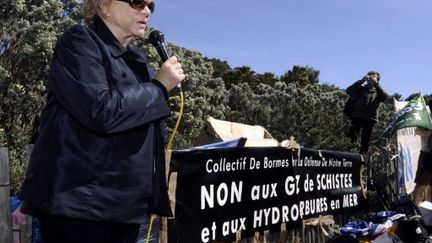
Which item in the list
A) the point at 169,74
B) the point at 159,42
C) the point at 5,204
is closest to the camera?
the point at 169,74

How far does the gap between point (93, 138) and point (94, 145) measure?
0.02 m

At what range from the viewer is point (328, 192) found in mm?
6086

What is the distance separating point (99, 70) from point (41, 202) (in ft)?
1.55

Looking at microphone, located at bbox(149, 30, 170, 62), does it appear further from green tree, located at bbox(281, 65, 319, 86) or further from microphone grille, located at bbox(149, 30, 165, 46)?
green tree, located at bbox(281, 65, 319, 86)

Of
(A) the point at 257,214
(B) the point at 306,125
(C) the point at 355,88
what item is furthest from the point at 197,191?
(B) the point at 306,125

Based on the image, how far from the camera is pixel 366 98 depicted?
973cm

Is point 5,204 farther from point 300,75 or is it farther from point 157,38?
point 300,75

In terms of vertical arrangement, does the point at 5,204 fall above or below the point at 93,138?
below

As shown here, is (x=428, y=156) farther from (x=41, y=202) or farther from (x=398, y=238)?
(x=41, y=202)

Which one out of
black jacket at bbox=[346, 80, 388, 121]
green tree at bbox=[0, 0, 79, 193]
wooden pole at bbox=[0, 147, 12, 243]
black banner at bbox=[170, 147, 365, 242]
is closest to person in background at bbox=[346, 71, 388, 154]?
black jacket at bbox=[346, 80, 388, 121]

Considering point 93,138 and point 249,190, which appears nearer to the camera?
point 93,138

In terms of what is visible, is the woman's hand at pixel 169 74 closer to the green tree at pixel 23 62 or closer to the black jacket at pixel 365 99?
the black jacket at pixel 365 99

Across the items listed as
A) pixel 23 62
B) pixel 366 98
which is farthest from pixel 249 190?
pixel 23 62

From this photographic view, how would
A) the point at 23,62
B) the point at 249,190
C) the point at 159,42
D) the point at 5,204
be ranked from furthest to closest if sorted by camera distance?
the point at 23,62 → the point at 249,190 → the point at 5,204 → the point at 159,42
